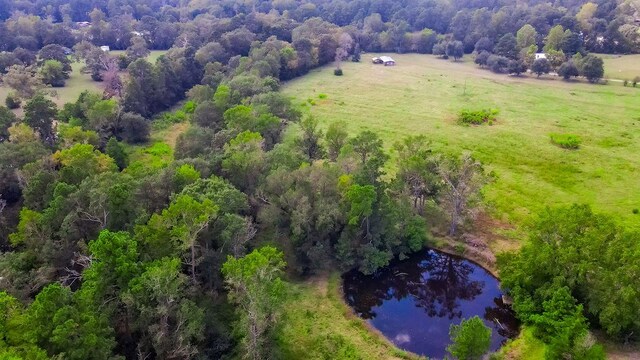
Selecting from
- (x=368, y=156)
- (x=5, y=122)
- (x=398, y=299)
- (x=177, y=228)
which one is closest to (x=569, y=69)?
(x=368, y=156)

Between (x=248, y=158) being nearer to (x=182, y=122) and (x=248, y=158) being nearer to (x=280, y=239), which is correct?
(x=280, y=239)

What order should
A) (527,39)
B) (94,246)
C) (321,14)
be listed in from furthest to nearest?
(321,14)
(527,39)
(94,246)

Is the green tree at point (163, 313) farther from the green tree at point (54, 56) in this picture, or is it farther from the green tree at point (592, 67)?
the green tree at point (592, 67)

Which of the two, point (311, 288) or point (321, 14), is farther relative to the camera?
point (321, 14)

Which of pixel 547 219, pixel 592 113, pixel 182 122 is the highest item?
pixel 547 219

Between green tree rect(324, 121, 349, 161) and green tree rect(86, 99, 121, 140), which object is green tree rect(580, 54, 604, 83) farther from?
green tree rect(86, 99, 121, 140)

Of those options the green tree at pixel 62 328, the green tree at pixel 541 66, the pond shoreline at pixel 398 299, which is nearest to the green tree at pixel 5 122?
the green tree at pixel 62 328

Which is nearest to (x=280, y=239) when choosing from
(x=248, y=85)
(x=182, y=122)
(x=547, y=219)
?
(x=547, y=219)
